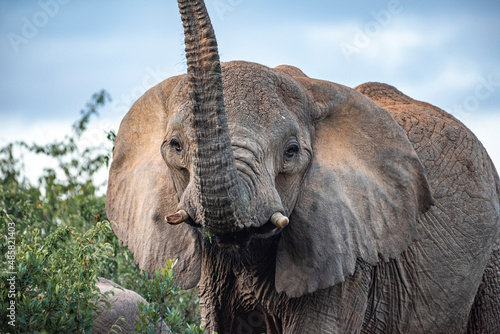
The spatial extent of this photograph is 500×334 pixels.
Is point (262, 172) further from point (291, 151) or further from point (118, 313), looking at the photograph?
point (118, 313)

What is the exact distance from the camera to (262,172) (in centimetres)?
428

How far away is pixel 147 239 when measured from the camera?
4863 mm

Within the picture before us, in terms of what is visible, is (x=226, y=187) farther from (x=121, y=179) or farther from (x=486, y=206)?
(x=486, y=206)

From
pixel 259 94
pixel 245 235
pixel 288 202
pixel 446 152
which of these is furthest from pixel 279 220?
pixel 446 152

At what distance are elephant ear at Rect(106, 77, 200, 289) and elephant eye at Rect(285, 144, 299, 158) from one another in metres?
0.68

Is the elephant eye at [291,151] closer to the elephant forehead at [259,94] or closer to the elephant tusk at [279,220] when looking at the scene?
the elephant forehead at [259,94]

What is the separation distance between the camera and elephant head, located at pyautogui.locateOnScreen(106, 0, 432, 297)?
3938mm

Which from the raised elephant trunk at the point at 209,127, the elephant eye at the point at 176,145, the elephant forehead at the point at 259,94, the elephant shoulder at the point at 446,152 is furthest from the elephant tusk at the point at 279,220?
the elephant shoulder at the point at 446,152

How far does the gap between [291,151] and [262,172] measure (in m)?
0.37

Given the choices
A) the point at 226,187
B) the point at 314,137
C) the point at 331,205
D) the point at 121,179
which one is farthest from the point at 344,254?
the point at 121,179

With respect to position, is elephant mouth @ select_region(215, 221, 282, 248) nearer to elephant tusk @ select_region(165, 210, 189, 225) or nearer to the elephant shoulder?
elephant tusk @ select_region(165, 210, 189, 225)

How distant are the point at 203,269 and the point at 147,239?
22.5 inches

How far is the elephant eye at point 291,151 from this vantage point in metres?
4.57

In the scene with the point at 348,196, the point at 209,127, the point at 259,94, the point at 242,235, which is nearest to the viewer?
the point at 209,127
